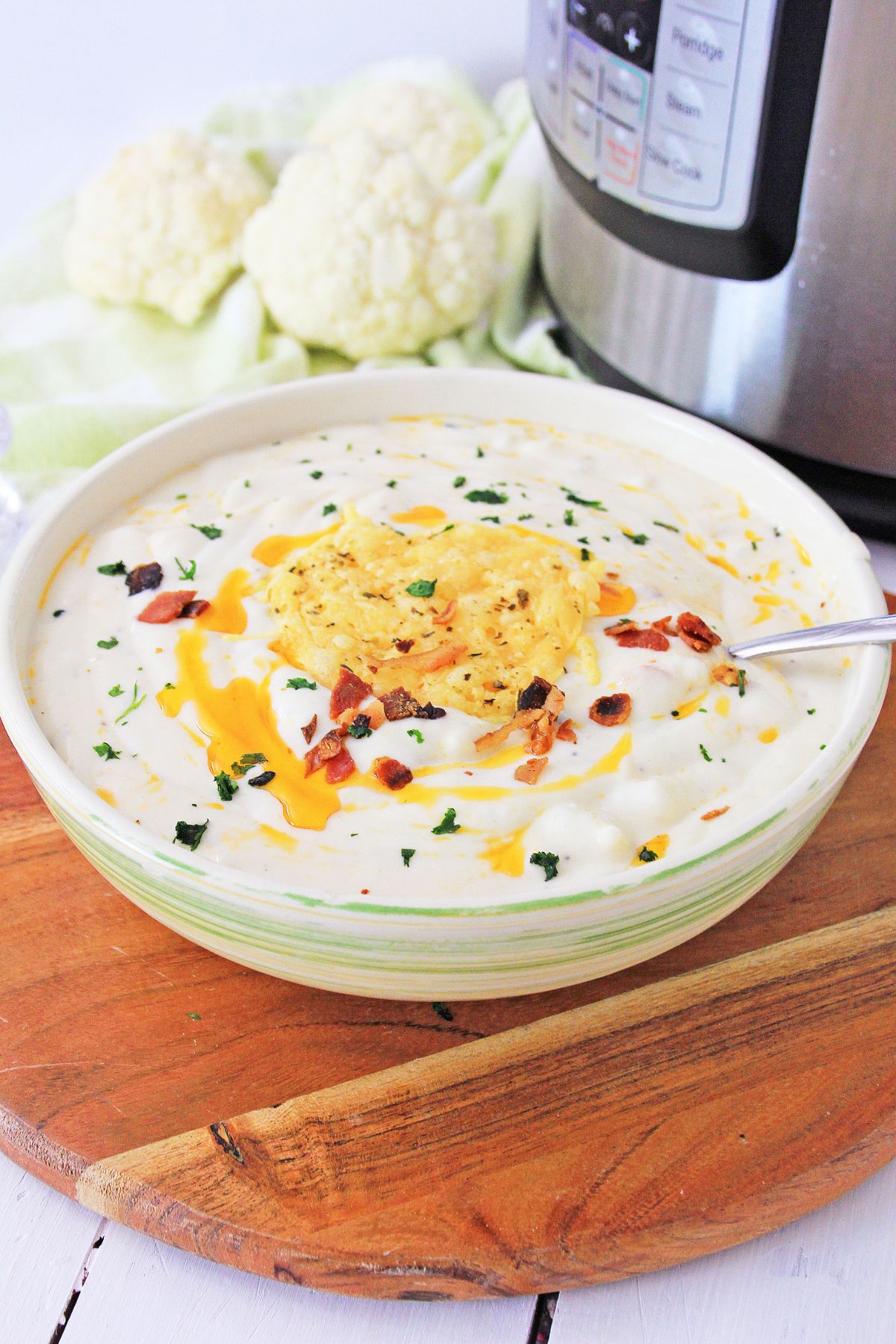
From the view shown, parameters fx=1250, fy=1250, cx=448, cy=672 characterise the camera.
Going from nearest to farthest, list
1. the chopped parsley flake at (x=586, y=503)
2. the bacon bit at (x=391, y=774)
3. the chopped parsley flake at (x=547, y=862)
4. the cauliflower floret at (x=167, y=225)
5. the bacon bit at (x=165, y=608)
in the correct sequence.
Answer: the chopped parsley flake at (x=547, y=862) < the bacon bit at (x=391, y=774) < the bacon bit at (x=165, y=608) < the chopped parsley flake at (x=586, y=503) < the cauliflower floret at (x=167, y=225)

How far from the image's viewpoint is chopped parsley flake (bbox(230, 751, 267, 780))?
1506 mm

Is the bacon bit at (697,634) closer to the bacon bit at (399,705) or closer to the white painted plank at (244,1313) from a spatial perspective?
the bacon bit at (399,705)

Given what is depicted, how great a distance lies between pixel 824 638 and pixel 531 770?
443 millimetres

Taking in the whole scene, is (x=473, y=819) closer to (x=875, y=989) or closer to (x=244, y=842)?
(x=244, y=842)

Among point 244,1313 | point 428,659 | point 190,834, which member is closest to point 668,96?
point 428,659

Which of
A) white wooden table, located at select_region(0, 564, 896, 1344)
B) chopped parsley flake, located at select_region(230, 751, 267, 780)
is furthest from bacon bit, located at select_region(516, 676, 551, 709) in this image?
white wooden table, located at select_region(0, 564, 896, 1344)

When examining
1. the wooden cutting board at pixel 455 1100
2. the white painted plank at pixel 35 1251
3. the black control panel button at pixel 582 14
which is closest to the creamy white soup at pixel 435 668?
the wooden cutting board at pixel 455 1100

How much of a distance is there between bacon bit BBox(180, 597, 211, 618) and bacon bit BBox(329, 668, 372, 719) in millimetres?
260

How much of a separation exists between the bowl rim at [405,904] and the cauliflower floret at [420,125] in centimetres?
121

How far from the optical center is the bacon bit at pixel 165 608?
1.72m

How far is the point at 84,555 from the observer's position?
74.4 inches

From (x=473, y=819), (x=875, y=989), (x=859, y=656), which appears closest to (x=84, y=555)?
(x=473, y=819)

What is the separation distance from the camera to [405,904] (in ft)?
4.03

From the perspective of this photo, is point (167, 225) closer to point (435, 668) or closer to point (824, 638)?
point (435, 668)
